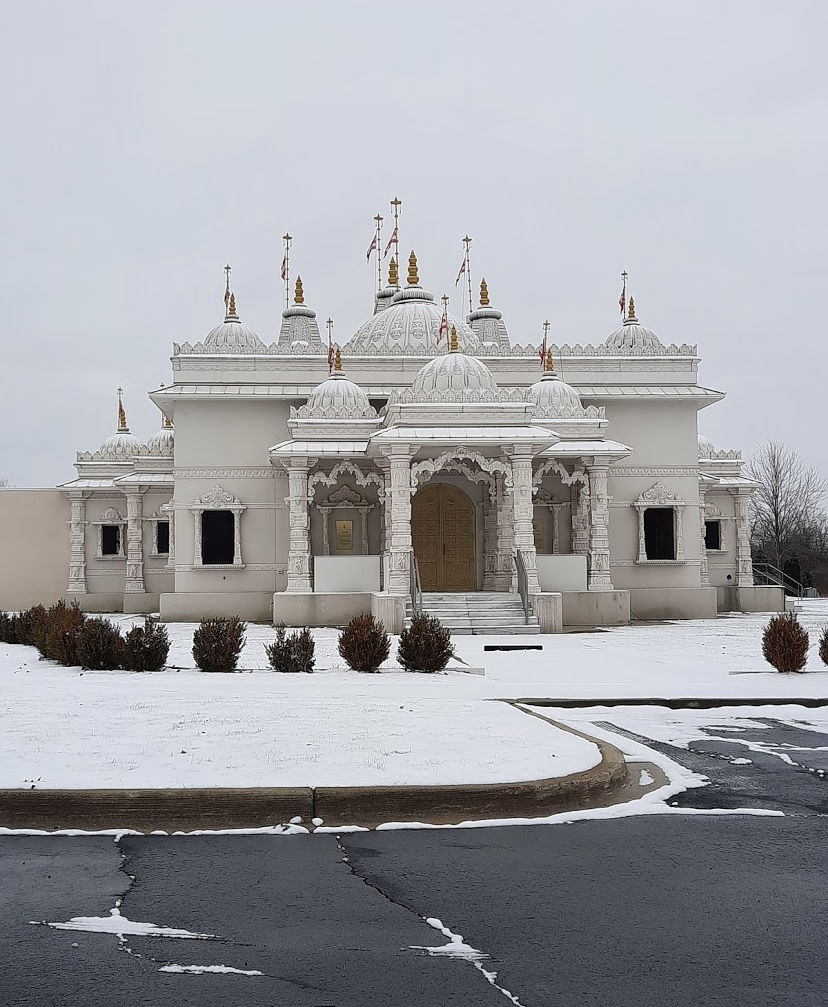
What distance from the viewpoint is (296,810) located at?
656 centimetres

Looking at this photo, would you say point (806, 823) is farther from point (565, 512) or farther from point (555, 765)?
point (565, 512)

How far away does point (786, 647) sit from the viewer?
13789mm

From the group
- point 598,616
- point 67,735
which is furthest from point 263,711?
point 598,616

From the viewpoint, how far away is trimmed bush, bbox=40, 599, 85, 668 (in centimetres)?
1430

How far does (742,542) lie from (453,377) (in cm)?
1248

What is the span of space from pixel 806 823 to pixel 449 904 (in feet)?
9.23

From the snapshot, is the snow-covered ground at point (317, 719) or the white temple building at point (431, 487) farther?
the white temple building at point (431, 487)

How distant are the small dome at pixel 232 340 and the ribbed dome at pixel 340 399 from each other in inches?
150

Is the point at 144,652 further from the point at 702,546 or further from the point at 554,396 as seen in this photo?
the point at 702,546

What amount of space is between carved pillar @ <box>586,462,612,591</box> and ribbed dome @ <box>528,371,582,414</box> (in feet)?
6.27

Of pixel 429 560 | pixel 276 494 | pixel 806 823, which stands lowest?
pixel 806 823

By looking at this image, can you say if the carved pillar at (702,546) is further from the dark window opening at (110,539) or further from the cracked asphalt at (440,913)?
the cracked asphalt at (440,913)

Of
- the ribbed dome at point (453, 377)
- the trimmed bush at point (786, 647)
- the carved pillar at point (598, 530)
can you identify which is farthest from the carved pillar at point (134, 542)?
the trimmed bush at point (786, 647)

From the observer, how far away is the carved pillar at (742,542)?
31.3 metres
